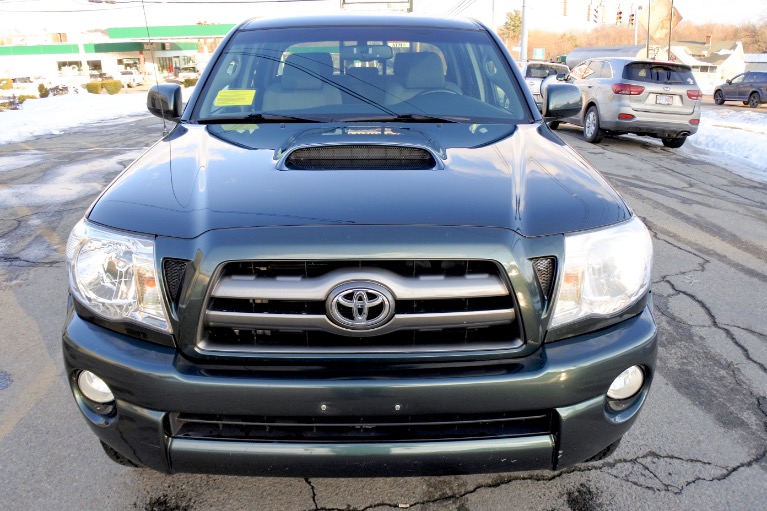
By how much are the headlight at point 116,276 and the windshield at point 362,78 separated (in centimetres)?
123

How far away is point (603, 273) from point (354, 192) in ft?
2.71

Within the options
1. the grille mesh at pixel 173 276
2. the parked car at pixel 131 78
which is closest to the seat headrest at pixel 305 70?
the grille mesh at pixel 173 276

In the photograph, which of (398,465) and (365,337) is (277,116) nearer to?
(365,337)

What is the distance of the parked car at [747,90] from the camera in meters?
27.3

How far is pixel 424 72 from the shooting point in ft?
10.9

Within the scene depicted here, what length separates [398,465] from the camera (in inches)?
70.2

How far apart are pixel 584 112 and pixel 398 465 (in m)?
12.4

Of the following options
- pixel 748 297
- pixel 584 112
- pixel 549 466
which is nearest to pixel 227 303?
pixel 549 466

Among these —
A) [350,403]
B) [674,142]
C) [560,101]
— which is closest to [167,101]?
[560,101]

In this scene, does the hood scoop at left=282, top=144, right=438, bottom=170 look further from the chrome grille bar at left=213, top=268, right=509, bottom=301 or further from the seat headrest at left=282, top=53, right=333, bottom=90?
the seat headrest at left=282, top=53, right=333, bottom=90

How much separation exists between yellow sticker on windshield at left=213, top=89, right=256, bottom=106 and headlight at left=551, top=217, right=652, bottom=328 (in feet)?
6.30

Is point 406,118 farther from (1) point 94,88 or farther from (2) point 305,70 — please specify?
(1) point 94,88

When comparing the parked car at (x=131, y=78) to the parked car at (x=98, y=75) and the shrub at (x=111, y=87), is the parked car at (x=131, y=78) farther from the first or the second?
the shrub at (x=111, y=87)

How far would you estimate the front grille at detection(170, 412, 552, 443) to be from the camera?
179cm
